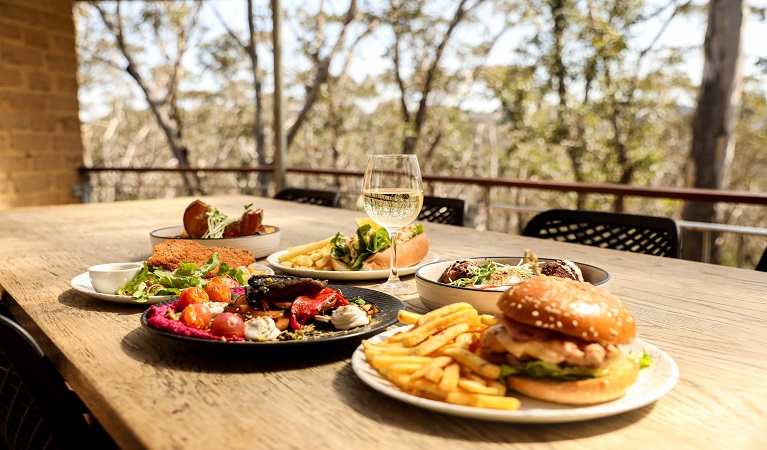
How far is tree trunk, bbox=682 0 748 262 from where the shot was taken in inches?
277

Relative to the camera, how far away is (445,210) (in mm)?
2746

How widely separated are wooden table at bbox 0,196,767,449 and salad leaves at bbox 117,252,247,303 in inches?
1.6


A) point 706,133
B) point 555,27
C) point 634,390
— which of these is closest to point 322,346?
point 634,390

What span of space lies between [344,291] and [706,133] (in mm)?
7347

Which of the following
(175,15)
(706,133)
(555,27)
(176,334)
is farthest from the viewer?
(175,15)

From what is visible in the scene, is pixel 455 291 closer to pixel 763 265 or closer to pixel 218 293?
pixel 218 293

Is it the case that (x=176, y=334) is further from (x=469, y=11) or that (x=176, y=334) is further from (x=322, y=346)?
(x=469, y=11)

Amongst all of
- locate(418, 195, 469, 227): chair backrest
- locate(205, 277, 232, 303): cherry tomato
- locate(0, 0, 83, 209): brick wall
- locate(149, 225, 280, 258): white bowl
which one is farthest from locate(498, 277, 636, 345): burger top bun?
locate(0, 0, 83, 209): brick wall

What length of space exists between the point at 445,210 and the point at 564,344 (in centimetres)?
211

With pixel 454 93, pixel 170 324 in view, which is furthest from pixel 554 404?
pixel 454 93

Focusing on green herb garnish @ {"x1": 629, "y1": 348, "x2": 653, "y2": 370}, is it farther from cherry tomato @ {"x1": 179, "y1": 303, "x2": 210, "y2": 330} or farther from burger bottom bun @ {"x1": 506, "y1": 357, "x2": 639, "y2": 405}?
cherry tomato @ {"x1": 179, "y1": 303, "x2": 210, "y2": 330}

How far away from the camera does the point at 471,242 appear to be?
189cm

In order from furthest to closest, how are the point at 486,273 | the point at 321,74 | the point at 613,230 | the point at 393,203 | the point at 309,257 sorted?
the point at 321,74, the point at 613,230, the point at 309,257, the point at 393,203, the point at 486,273

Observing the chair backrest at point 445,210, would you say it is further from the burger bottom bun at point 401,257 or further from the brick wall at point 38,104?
the brick wall at point 38,104
